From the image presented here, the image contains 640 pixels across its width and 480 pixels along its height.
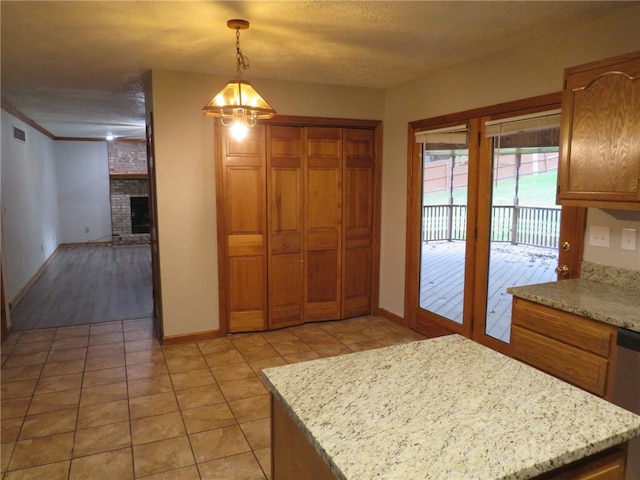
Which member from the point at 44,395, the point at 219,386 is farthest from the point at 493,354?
the point at 44,395

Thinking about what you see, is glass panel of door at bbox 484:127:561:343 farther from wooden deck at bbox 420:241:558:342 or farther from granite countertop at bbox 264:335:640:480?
granite countertop at bbox 264:335:640:480

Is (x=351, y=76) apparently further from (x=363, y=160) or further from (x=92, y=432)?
(x=92, y=432)

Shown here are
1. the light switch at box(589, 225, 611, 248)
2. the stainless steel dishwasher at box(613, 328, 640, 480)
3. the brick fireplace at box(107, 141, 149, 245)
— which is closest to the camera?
the stainless steel dishwasher at box(613, 328, 640, 480)

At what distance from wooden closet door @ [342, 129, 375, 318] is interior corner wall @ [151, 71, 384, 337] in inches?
30.1

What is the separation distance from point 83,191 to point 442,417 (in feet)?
35.5

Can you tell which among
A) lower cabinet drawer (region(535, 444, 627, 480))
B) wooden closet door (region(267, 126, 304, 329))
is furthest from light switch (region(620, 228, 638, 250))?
wooden closet door (region(267, 126, 304, 329))

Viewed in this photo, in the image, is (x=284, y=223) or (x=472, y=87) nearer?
(x=472, y=87)

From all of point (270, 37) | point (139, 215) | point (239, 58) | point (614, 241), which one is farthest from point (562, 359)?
point (139, 215)

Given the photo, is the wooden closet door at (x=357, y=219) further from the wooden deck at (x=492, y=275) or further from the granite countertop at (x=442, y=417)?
the granite countertop at (x=442, y=417)

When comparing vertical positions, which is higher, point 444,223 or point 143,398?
point 444,223

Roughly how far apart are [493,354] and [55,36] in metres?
3.29

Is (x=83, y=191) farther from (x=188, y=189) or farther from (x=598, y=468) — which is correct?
(x=598, y=468)

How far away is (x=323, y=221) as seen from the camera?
472cm

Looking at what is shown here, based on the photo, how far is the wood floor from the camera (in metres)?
5.06
